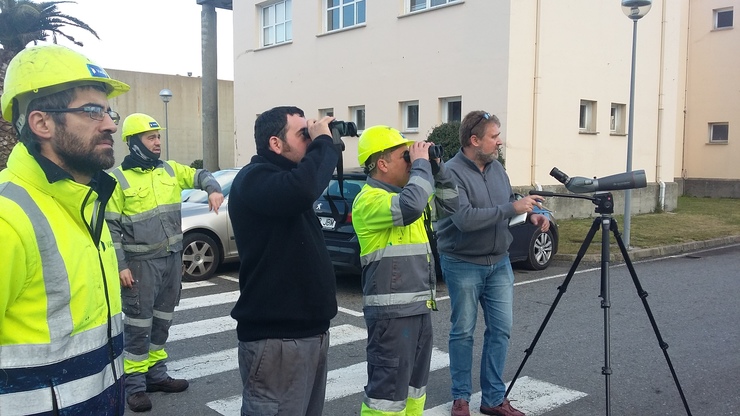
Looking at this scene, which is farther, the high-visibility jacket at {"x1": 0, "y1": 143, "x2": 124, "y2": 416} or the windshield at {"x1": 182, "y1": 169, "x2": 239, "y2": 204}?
the windshield at {"x1": 182, "y1": 169, "x2": 239, "y2": 204}

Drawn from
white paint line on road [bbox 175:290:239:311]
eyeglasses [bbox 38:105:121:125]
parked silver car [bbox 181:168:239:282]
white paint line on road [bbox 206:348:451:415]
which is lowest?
white paint line on road [bbox 206:348:451:415]

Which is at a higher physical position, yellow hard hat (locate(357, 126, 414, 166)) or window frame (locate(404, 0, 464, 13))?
window frame (locate(404, 0, 464, 13))

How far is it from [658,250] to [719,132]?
15.6 meters

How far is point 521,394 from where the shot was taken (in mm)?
4836

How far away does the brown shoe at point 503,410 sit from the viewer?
4.31 m

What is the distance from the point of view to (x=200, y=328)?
22.1 feet

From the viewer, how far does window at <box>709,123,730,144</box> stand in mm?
24578

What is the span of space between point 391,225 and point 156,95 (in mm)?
32539

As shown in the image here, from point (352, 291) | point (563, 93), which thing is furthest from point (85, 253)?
point (563, 93)

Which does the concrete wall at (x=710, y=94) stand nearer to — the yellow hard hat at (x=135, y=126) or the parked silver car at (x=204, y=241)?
the parked silver car at (x=204, y=241)

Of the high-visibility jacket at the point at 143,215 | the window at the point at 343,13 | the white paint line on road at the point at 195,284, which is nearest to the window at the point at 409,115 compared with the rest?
the window at the point at 343,13

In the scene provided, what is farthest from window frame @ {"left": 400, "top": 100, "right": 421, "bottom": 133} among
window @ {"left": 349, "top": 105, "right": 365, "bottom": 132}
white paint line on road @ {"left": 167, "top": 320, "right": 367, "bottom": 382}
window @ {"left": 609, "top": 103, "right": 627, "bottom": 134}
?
white paint line on road @ {"left": 167, "top": 320, "right": 367, "bottom": 382}

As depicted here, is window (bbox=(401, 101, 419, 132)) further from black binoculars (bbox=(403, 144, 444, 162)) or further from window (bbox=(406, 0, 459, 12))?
black binoculars (bbox=(403, 144, 444, 162))

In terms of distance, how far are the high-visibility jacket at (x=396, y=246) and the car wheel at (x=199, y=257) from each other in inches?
237
